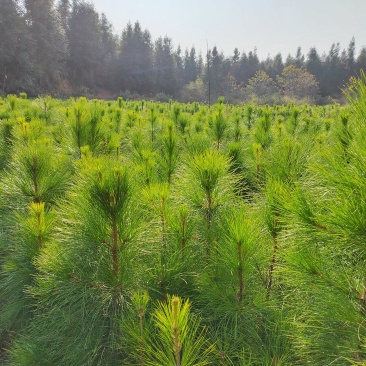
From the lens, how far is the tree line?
87.5 feet

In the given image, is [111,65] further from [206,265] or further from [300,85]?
[206,265]

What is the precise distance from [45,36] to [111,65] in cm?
1278

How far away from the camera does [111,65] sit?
142 ft

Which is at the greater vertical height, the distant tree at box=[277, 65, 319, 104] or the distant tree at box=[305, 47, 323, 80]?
the distant tree at box=[305, 47, 323, 80]

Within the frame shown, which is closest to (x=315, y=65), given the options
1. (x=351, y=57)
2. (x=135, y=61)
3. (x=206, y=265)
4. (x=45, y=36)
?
(x=351, y=57)

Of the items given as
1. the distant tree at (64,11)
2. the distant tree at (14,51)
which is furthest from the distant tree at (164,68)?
the distant tree at (14,51)

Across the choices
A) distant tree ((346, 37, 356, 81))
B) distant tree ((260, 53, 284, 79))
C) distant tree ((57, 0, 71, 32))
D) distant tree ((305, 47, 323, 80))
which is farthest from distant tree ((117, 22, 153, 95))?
distant tree ((346, 37, 356, 81))

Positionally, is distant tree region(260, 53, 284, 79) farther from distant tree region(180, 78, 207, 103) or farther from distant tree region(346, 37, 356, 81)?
distant tree region(180, 78, 207, 103)

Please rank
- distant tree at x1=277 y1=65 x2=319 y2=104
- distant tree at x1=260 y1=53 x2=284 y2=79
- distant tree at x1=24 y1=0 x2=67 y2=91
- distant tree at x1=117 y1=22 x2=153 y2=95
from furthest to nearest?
1. distant tree at x1=260 y1=53 x2=284 y2=79
2. distant tree at x1=117 y1=22 x2=153 y2=95
3. distant tree at x1=277 y1=65 x2=319 y2=104
4. distant tree at x1=24 y1=0 x2=67 y2=91

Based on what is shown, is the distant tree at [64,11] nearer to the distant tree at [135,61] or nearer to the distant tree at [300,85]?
the distant tree at [135,61]

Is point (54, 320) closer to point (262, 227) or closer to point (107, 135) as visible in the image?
point (262, 227)

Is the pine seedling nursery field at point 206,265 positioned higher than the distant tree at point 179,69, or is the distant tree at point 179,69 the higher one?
the distant tree at point 179,69

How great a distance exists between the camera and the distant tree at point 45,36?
3073 cm

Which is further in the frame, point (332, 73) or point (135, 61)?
point (332, 73)
